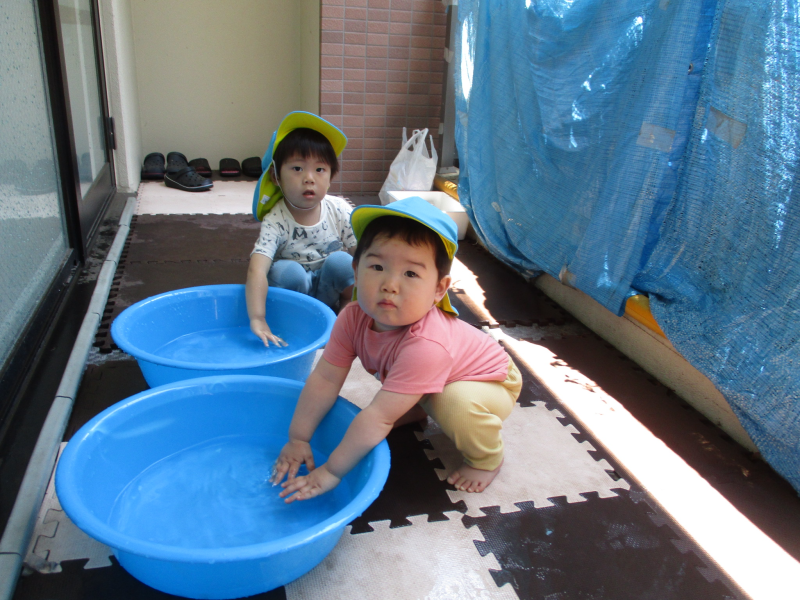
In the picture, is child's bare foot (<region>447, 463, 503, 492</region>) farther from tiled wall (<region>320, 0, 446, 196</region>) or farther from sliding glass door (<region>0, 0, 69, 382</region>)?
tiled wall (<region>320, 0, 446, 196</region>)

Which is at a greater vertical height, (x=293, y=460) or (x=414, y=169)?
(x=414, y=169)

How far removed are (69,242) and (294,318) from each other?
0.98 m

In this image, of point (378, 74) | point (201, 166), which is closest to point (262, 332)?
point (378, 74)

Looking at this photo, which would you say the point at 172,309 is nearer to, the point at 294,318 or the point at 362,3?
the point at 294,318

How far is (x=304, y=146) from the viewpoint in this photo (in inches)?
63.7

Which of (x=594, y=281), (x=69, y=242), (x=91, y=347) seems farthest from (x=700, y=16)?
(x=69, y=242)

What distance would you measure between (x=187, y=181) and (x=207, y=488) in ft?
9.69

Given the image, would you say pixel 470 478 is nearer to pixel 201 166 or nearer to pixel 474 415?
pixel 474 415

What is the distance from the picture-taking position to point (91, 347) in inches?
61.0

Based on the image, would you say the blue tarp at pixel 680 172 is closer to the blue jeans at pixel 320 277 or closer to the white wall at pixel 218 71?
the blue jeans at pixel 320 277

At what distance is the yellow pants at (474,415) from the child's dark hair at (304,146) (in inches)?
33.5

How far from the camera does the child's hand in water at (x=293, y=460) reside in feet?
3.48

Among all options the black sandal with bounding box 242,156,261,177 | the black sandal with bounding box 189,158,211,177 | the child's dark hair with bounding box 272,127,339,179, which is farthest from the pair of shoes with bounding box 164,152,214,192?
the child's dark hair with bounding box 272,127,339,179

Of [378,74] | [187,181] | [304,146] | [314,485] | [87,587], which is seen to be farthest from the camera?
[187,181]
